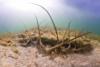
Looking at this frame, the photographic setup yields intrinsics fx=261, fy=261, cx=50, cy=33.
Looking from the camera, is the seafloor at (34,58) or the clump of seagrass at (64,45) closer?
the seafloor at (34,58)

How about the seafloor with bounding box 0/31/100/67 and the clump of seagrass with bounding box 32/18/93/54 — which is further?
the clump of seagrass with bounding box 32/18/93/54

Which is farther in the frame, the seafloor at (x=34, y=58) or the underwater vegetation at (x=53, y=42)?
the underwater vegetation at (x=53, y=42)

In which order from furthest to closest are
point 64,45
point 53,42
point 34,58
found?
point 53,42 → point 64,45 → point 34,58

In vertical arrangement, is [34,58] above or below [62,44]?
below

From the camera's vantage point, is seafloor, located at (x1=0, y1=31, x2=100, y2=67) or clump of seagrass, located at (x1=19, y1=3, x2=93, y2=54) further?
clump of seagrass, located at (x1=19, y1=3, x2=93, y2=54)

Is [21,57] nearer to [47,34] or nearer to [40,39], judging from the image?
[40,39]

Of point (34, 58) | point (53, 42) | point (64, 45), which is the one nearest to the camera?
point (34, 58)

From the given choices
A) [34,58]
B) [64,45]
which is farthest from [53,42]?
[34,58]

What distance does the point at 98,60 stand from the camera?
3396mm

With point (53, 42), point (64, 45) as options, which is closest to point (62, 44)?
point (64, 45)

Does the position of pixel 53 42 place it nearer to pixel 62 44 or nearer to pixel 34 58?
pixel 62 44

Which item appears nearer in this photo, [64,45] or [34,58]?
[34,58]

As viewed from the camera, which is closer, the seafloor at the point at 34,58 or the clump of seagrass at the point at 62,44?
the seafloor at the point at 34,58

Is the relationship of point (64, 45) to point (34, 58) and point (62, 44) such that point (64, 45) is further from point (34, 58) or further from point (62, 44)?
point (34, 58)
